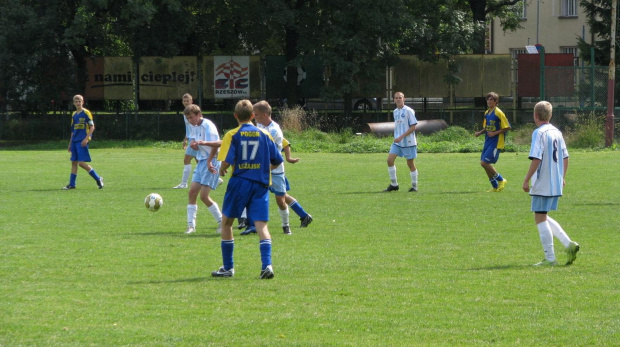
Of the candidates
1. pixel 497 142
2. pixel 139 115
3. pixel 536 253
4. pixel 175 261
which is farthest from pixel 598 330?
pixel 139 115

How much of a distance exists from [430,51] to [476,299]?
32.4 metres

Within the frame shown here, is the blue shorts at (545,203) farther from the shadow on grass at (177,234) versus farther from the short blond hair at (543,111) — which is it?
the shadow on grass at (177,234)

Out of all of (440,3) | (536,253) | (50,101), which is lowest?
(536,253)

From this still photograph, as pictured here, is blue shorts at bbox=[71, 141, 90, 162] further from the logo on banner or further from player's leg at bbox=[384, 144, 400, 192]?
the logo on banner

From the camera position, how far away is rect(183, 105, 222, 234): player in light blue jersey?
38.4ft

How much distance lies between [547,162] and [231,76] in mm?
30748

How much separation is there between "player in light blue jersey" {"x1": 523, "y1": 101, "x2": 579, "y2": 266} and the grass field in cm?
29

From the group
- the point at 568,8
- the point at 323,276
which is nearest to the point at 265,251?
the point at 323,276

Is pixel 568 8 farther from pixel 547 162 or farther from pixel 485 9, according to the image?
pixel 547 162

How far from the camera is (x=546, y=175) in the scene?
370 inches

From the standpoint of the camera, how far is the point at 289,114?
35.5m

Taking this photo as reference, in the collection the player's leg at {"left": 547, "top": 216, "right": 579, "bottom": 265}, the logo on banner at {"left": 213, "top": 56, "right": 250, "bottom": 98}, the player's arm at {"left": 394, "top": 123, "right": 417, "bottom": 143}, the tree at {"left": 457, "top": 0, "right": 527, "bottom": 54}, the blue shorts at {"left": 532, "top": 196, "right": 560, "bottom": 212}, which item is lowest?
the player's leg at {"left": 547, "top": 216, "right": 579, "bottom": 265}

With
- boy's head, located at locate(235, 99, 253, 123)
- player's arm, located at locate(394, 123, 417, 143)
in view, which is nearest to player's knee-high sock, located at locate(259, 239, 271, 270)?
boy's head, located at locate(235, 99, 253, 123)

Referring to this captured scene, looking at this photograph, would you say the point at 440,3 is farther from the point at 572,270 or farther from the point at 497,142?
the point at 572,270
